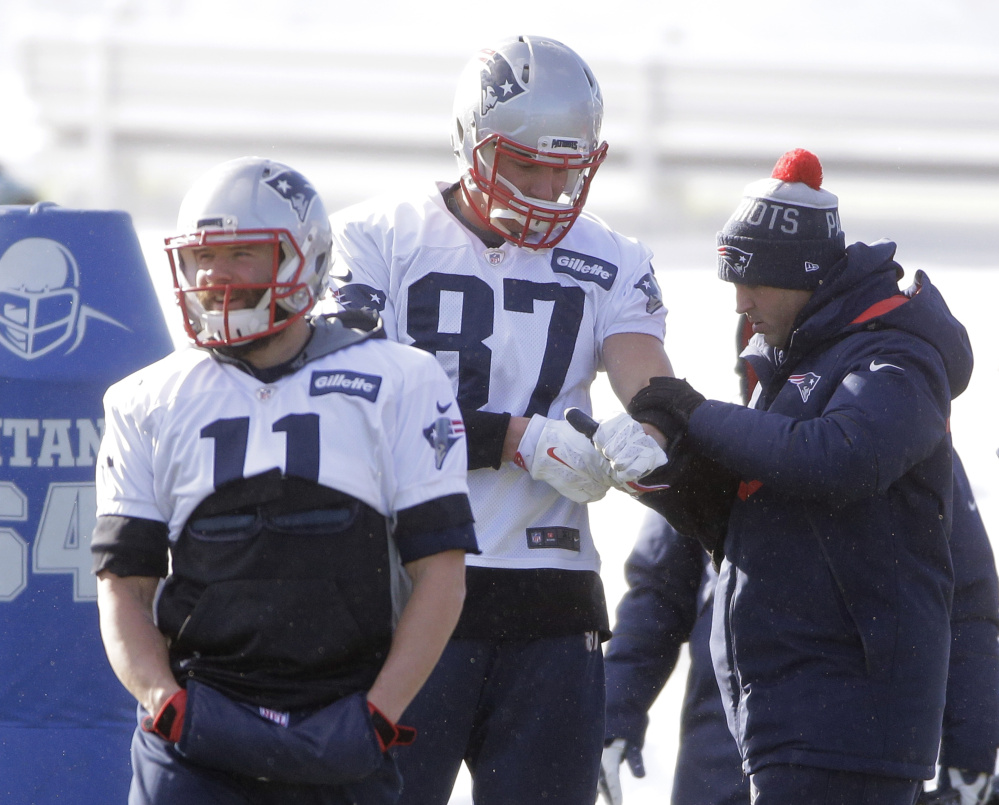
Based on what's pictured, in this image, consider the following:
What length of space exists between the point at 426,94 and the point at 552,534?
15272 mm

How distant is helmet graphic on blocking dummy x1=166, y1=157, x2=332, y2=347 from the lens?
2564 millimetres

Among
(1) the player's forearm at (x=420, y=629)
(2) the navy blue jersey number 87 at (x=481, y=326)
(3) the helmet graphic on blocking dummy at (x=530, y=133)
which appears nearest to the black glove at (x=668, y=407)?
(2) the navy blue jersey number 87 at (x=481, y=326)

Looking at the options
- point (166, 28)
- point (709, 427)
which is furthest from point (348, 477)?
point (166, 28)

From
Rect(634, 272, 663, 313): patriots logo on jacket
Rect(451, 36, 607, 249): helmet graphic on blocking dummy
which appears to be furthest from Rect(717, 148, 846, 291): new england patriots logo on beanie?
Rect(451, 36, 607, 249): helmet graphic on blocking dummy

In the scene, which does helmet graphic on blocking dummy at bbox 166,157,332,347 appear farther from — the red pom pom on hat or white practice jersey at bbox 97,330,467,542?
the red pom pom on hat

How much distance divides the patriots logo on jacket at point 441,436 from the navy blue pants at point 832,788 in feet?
3.06

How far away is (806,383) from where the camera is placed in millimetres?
2975

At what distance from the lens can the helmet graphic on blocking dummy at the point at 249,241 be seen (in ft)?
8.41

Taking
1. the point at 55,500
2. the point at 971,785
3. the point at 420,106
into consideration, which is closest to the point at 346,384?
the point at 55,500

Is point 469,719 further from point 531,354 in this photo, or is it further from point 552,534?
point 531,354

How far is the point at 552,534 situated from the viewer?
3117mm

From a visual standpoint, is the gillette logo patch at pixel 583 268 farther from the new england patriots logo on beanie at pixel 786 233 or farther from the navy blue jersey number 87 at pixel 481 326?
the new england patriots logo on beanie at pixel 786 233

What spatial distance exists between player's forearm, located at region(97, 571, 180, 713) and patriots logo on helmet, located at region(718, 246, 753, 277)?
54.1 inches

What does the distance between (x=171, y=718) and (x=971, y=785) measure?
1854 millimetres
